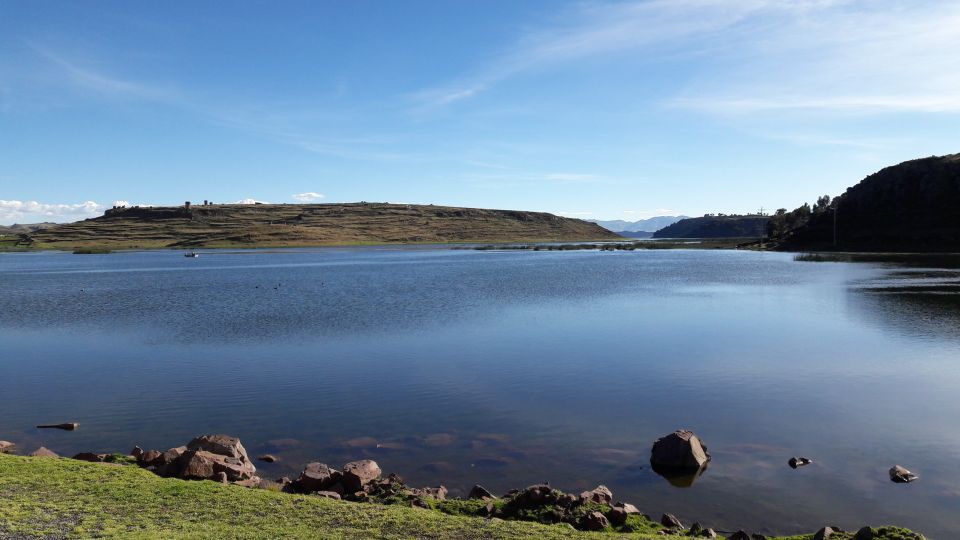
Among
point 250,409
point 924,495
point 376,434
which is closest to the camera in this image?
point 924,495

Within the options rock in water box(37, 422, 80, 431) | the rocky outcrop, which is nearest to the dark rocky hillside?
the rocky outcrop

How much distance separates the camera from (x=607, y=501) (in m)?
13.9

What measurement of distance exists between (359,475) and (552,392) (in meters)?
10.6

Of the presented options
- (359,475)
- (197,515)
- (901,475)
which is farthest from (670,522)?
(197,515)

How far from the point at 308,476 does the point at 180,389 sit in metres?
13.1

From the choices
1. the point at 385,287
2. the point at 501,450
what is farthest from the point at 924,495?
the point at 385,287

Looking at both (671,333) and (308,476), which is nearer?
(308,476)

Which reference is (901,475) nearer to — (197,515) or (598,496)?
(598,496)

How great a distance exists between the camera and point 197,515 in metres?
11.9

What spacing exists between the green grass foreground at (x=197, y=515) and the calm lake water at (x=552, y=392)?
136 inches

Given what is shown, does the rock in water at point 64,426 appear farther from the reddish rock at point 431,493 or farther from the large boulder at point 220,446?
the reddish rock at point 431,493

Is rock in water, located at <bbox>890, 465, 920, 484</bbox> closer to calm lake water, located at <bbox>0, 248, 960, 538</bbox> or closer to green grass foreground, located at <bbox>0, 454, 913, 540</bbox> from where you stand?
calm lake water, located at <bbox>0, 248, 960, 538</bbox>

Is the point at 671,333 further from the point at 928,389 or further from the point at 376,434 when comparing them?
the point at 376,434

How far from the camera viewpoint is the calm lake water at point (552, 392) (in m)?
16.1
